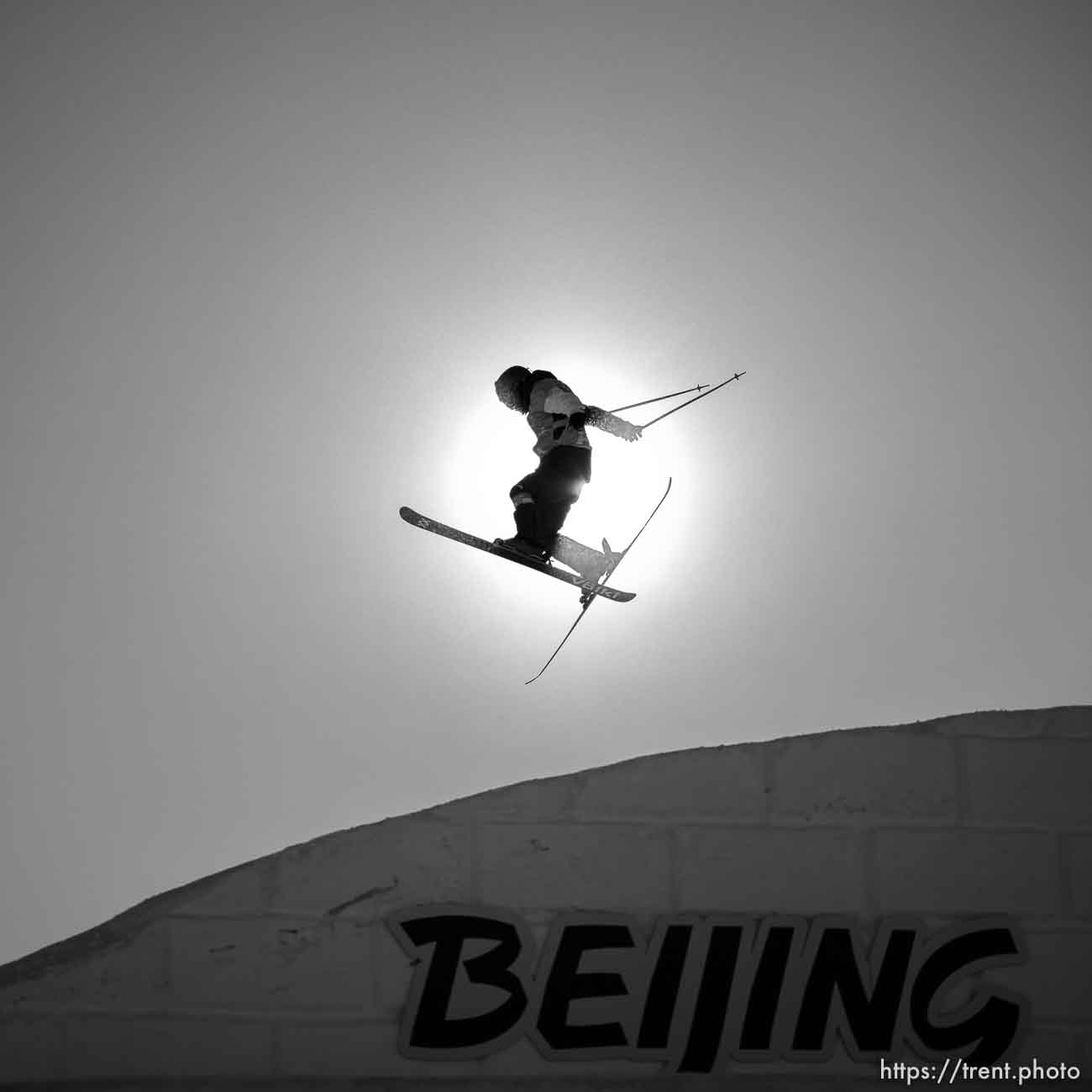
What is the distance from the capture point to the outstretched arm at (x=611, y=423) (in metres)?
7.37

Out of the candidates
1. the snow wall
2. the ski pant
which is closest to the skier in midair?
the ski pant

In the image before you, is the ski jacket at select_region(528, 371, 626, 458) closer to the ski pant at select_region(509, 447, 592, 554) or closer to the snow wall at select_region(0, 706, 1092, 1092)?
the ski pant at select_region(509, 447, 592, 554)

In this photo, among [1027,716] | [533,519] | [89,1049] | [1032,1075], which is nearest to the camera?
[89,1049]

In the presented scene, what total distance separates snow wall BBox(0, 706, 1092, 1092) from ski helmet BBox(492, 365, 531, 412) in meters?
2.46

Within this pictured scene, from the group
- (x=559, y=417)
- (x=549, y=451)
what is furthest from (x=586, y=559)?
(x=559, y=417)

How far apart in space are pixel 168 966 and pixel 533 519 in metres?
3.34

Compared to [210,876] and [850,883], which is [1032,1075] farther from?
[210,876]

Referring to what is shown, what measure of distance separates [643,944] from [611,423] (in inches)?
125

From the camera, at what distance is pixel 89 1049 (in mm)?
5941

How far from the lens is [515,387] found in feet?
24.5

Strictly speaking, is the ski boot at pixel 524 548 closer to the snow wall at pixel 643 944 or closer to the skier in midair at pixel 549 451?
the skier in midair at pixel 549 451

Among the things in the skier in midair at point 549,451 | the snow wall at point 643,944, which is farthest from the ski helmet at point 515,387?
the snow wall at point 643,944

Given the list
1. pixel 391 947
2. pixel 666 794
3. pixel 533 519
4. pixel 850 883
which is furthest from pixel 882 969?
pixel 533 519

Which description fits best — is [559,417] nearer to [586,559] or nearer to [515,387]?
→ [515,387]
